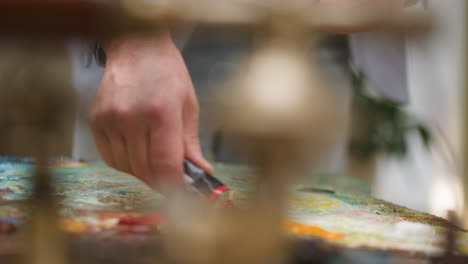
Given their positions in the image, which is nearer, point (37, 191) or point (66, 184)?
point (37, 191)

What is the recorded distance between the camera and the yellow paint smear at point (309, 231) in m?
0.54

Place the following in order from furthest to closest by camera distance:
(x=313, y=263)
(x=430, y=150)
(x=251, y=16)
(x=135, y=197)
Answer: (x=430, y=150)
(x=135, y=197)
(x=313, y=263)
(x=251, y=16)

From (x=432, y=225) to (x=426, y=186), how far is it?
3.71ft

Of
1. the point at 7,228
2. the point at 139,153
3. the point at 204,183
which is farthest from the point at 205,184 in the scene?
the point at 7,228

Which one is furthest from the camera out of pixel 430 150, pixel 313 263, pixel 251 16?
pixel 430 150

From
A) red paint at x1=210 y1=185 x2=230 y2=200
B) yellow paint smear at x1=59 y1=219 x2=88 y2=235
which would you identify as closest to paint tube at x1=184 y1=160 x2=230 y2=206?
red paint at x1=210 y1=185 x2=230 y2=200

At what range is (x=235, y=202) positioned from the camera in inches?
21.1

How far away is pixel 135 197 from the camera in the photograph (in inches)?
23.2

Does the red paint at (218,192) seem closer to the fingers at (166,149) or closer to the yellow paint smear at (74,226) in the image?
the fingers at (166,149)

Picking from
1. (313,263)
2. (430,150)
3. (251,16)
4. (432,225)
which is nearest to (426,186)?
(430,150)

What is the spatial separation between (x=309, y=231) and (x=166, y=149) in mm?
212

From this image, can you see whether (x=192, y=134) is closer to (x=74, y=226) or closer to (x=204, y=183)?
(x=204, y=183)

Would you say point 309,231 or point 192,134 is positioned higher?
point 192,134

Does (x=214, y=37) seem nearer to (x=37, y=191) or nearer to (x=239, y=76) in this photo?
(x=239, y=76)
